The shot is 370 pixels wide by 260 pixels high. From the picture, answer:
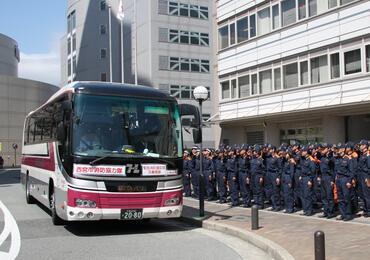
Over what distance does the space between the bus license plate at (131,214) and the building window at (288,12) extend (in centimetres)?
1700

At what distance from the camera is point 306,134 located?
2562 centimetres

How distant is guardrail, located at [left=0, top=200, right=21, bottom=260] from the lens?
9.10 m

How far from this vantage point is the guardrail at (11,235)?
29.9 ft

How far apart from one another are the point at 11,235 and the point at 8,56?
82858mm

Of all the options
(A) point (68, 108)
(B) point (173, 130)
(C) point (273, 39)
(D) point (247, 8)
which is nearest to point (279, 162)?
(B) point (173, 130)

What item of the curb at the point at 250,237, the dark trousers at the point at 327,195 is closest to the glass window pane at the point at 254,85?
the curb at the point at 250,237

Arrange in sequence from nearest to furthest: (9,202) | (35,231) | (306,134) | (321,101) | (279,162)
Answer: (35,231), (279,162), (9,202), (321,101), (306,134)

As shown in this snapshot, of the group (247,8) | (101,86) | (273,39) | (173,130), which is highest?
(247,8)

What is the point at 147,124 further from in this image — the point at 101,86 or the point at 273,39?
the point at 273,39

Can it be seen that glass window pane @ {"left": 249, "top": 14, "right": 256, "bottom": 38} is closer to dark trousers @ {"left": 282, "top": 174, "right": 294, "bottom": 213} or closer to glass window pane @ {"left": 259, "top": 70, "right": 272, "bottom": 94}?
glass window pane @ {"left": 259, "top": 70, "right": 272, "bottom": 94}

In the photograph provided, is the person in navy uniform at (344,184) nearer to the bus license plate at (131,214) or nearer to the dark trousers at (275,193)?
the dark trousers at (275,193)

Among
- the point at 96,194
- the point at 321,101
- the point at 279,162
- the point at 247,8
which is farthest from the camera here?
the point at 247,8

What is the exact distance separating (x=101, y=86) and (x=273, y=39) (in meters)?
16.7

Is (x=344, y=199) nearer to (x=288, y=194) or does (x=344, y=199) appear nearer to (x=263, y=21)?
(x=288, y=194)
